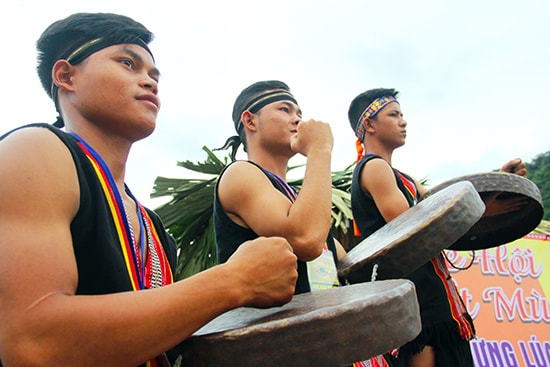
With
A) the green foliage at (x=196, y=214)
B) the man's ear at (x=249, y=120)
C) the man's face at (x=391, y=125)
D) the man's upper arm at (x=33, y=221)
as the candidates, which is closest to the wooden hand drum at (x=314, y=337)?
the man's upper arm at (x=33, y=221)

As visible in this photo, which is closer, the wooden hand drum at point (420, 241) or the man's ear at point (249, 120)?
the wooden hand drum at point (420, 241)

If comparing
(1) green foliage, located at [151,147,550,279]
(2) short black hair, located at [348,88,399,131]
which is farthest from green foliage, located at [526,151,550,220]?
(2) short black hair, located at [348,88,399,131]

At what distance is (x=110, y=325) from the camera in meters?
1.03

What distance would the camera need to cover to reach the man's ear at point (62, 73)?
1632 mm

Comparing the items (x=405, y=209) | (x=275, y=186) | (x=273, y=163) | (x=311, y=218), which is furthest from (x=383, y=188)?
(x=311, y=218)

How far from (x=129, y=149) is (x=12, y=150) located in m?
0.55

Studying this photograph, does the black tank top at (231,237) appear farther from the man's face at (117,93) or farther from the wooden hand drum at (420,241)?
the man's face at (117,93)

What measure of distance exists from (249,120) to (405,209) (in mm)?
979

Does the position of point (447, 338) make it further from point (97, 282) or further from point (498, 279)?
point (498, 279)

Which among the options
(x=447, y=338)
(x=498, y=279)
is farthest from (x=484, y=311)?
(x=447, y=338)

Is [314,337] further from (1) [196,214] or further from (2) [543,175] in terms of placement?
(2) [543,175]

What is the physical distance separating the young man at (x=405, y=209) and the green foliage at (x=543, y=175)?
51.1 feet

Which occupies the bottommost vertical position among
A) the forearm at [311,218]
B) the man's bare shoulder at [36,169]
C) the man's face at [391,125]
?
the forearm at [311,218]

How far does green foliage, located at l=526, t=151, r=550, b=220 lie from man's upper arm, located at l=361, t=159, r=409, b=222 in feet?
52.7
